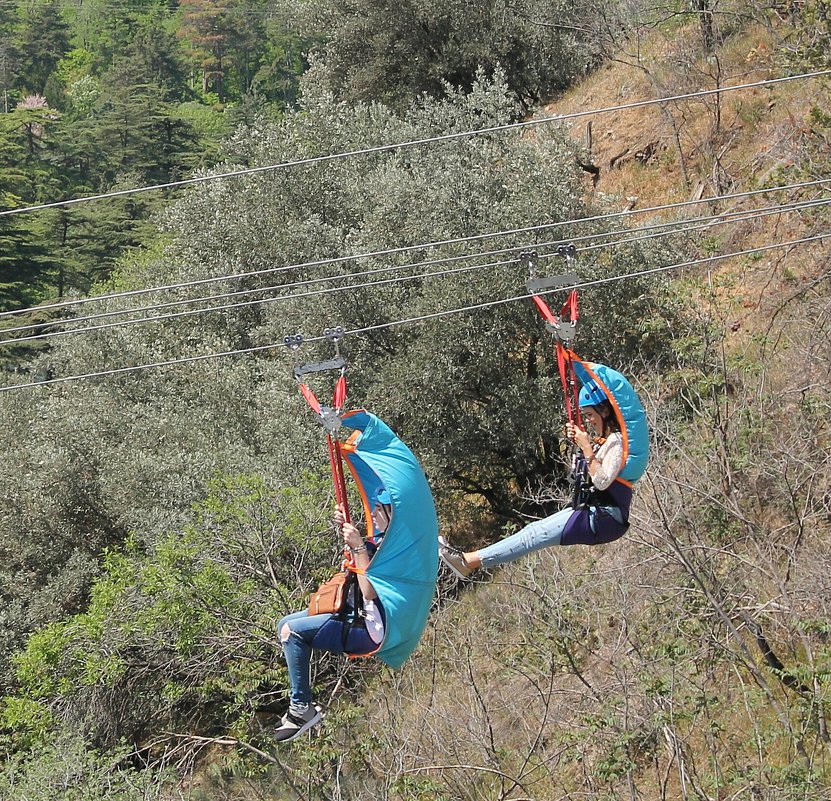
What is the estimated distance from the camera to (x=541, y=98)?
94.7 ft

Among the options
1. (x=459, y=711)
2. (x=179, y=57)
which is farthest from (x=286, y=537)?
(x=179, y=57)

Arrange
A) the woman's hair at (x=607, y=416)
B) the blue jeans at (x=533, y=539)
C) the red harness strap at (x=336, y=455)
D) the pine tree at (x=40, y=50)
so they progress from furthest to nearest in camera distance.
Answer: the pine tree at (x=40, y=50), the woman's hair at (x=607, y=416), the blue jeans at (x=533, y=539), the red harness strap at (x=336, y=455)

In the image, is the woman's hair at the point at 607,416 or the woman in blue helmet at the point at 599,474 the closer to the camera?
the woman in blue helmet at the point at 599,474

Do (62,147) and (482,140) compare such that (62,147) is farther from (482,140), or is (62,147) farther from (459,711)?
(459,711)

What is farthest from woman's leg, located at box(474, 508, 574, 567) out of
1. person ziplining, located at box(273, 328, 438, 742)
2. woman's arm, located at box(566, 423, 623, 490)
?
person ziplining, located at box(273, 328, 438, 742)

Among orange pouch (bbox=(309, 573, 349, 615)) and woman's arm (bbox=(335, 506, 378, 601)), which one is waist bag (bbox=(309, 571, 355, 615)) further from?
woman's arm (bbox=(335, 506, 378, 601))

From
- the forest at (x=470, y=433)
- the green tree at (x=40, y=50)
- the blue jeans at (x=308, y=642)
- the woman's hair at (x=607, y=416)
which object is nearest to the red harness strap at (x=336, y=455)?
the blue jeans at (x=308, y=642)

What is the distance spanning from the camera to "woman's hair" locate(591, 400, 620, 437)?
23.3 ft

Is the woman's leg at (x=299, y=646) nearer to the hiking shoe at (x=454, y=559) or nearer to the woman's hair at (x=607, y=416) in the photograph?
the hiking shoe at (x=454, y=559)

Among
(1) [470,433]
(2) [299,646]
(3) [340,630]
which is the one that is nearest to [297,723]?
(2) [299,646]

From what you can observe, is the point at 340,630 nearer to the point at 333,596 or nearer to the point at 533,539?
the point at 333,596

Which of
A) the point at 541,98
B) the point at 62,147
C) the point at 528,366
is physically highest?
the point at 541,98

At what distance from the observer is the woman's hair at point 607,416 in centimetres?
709

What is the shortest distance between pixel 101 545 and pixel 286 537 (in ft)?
20.0
